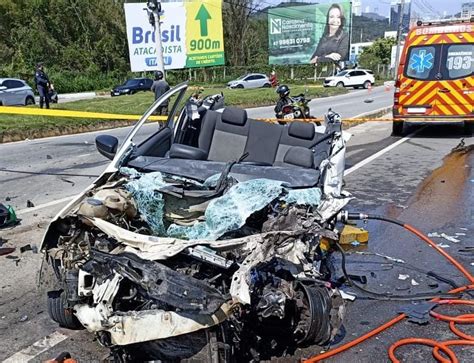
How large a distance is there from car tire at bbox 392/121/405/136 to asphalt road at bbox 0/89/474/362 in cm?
48

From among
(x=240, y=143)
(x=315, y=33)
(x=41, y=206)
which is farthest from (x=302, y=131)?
(x=315, y=33)

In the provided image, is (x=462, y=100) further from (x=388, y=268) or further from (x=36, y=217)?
(x=36, y=217)

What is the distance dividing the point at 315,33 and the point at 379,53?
1812 cm

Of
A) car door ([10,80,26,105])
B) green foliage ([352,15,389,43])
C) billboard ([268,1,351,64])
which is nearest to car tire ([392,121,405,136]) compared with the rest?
car door ([10,80,26,105])

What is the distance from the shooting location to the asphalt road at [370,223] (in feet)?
12.2

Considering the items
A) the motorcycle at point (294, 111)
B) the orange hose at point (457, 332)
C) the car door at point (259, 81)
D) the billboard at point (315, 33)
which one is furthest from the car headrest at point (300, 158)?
the billboard at point (315, 33)

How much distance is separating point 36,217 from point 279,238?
458cm

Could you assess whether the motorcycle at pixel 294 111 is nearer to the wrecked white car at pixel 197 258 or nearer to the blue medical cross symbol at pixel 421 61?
the blue medical cross symbol at pixel 421 61

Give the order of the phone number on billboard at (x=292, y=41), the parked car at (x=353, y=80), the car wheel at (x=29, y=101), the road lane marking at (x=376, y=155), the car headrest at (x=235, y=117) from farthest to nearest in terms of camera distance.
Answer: the phone number on billboard at (x=292, y=41)
the parked car at (x=353, y=80)
the car wheel at (x=29, y=101)
the road lane marking at (x=376, y=155)
the car headrest at (x=235, y=117)

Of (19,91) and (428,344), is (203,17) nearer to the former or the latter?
(19,91)

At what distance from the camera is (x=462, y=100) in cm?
1283

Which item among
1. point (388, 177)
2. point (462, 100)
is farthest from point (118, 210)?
point (462, 100)

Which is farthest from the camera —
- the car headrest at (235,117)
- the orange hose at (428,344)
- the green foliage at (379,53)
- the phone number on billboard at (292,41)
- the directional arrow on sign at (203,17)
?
the green foliage at (379,53)

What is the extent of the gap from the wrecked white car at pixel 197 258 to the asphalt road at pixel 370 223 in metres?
0.37
